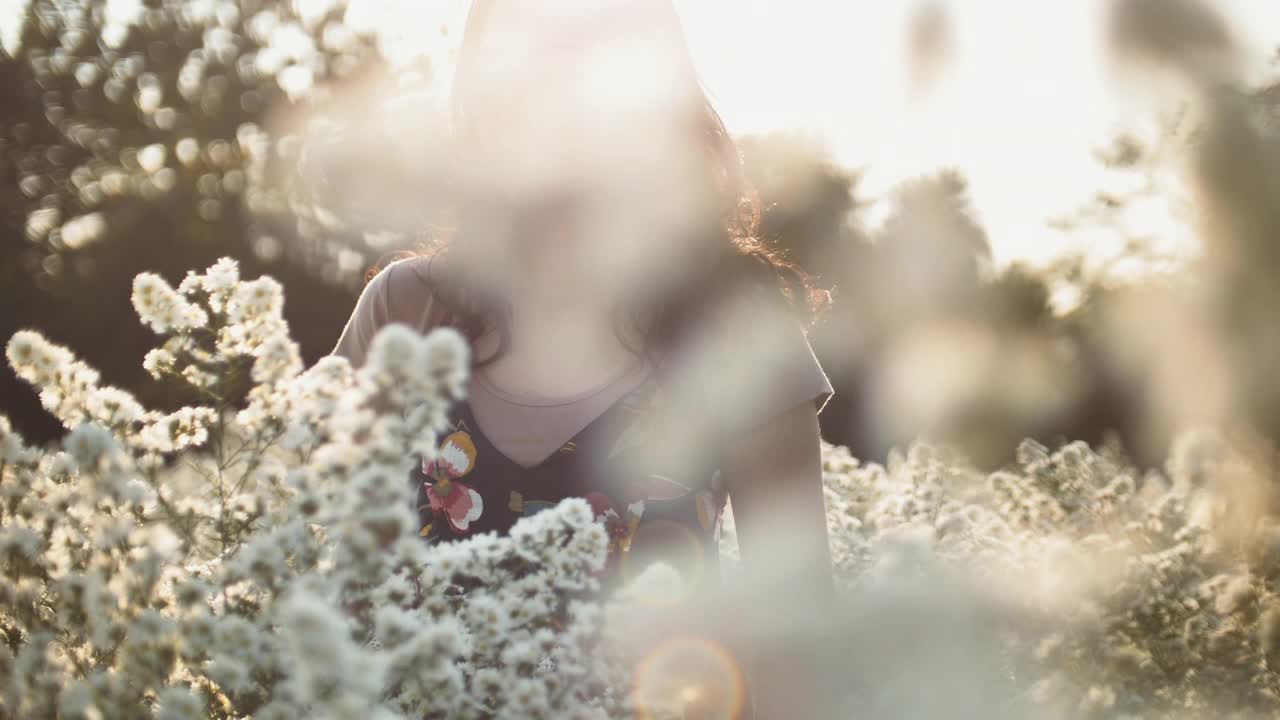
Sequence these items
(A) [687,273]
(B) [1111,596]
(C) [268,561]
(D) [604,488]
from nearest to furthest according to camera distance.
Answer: (C) [268,561], (D) [604,488], (A) [687,273], (B) [1111,596]

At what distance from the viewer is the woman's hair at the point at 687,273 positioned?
2318 millimetres

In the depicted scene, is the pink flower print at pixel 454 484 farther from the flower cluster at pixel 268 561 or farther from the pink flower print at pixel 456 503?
the flower cluster at pixel 268 561

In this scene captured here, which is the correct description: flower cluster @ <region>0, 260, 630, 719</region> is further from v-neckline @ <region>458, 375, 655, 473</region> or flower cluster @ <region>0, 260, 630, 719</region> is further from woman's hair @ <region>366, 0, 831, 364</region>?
woman's hair @ <region>366, 0, 831, 364</region>

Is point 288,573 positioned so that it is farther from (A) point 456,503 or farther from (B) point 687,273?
(B) point 687,273

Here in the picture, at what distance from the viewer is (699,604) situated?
171 cm

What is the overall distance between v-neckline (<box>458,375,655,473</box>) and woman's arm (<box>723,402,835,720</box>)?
0.90 ft

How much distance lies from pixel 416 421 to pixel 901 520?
3.07 m

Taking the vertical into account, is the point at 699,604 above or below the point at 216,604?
above

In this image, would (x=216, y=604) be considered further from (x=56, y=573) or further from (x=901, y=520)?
(x=901, y=520)

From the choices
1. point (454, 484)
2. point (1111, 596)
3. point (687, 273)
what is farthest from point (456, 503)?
point (1111, 596)

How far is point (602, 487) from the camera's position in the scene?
2.08 meters

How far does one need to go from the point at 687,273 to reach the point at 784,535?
31.5 inches

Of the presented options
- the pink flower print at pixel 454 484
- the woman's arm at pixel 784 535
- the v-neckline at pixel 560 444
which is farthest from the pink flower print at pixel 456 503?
the woman's arm at pixel 784 535

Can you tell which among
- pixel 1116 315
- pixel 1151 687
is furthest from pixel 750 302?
pixel 1116 315
